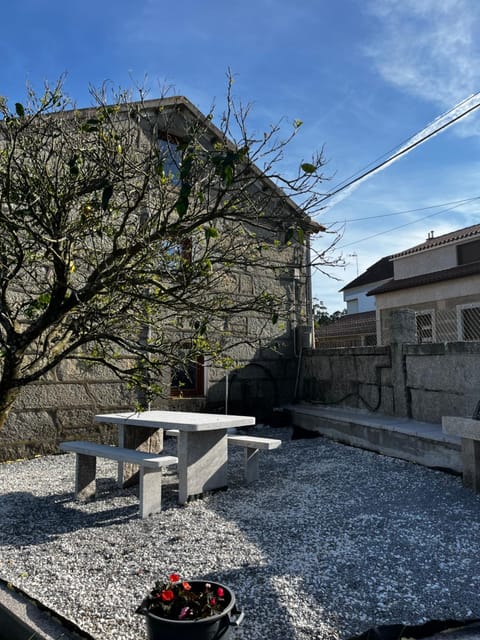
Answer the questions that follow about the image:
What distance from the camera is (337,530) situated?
3.67m

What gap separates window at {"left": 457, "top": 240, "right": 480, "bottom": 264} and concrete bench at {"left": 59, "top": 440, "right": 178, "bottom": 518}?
1413cm

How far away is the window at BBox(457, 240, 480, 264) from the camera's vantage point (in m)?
15.2

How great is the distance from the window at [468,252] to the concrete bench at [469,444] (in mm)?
12122

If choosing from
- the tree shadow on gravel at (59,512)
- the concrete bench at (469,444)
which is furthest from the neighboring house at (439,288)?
the tree shadow on gravel at (59,512)

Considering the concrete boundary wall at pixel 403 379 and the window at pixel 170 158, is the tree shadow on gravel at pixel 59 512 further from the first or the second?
the concrete boundary wall at pixel 403 379

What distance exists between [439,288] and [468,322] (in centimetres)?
234

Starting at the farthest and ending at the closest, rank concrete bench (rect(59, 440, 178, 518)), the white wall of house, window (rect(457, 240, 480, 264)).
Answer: the white wall of house
window (rect(457, 240, 480, 264))
concrete bench (rect(59, 440, 178, 518))

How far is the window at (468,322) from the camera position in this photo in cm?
1182

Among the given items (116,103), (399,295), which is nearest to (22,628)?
(116,103)

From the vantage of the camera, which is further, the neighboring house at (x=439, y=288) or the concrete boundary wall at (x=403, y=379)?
the neighboring house at (x=439, y=288)

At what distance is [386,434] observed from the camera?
618cm

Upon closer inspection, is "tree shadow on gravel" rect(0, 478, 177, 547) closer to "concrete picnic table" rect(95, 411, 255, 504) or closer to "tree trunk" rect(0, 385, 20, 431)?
"concrete picnic table" rect(95, 411, 255, 504)

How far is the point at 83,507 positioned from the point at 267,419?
4714 mm

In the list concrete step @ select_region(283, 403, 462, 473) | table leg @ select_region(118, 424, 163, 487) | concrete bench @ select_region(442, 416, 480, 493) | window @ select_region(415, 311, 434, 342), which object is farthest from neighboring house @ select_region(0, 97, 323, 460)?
window @ select_region(415, 311, 434, 342)
